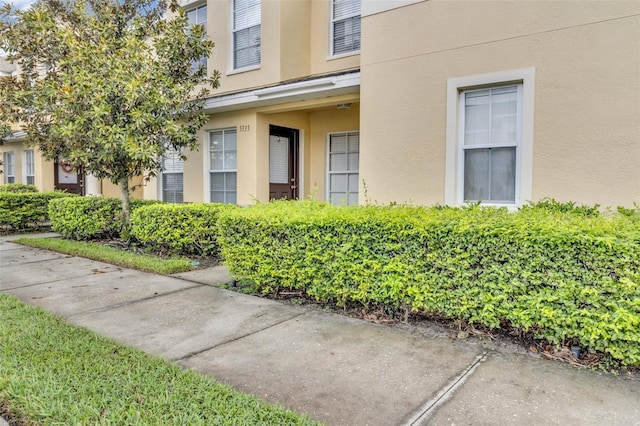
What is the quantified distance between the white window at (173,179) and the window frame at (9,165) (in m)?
10.9

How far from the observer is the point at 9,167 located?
62.0 ft

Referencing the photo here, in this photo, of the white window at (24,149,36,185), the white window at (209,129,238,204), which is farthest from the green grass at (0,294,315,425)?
the white window at (24,149,36,185)

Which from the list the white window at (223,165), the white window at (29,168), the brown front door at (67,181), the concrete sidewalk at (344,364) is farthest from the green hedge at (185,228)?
the white window at (29,168)

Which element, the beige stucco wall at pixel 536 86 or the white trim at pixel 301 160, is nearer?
the beige stucco wall at pixel 536 86

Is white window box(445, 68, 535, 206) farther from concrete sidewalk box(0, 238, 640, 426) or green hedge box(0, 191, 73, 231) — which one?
green hedge box(0, 191, 73, 231)

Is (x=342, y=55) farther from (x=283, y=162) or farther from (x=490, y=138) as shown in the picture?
(x=490, y=138)

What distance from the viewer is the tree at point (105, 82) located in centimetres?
767

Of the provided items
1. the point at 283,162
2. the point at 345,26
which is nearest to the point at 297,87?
the point at 345,26

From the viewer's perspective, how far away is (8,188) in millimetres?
14812

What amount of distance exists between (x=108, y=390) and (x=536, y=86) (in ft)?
19.8

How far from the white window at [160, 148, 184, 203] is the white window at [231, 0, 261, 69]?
318 centimetres

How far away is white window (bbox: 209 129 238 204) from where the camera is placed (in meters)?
10.5

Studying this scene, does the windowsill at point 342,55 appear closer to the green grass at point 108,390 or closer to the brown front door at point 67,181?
the green grass at point 108,390

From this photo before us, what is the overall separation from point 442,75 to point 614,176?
2.75 m
